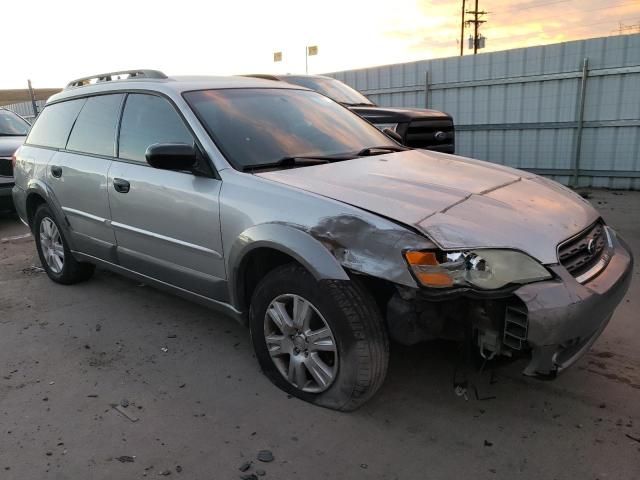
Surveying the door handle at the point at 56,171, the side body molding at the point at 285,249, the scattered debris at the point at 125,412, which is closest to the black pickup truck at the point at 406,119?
the door handle at the point at 56,171

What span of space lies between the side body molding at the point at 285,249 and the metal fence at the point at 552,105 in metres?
8.09

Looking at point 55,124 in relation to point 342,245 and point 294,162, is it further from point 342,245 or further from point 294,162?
point 342,245

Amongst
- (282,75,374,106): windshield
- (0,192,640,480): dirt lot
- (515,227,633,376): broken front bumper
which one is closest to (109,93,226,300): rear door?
(0,192,640,480): dirt lot

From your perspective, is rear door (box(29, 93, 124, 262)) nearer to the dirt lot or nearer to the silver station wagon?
the silver station wagon

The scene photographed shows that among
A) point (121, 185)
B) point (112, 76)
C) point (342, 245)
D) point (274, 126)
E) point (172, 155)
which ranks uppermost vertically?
point (112, 76)

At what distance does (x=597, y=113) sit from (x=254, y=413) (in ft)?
27.9

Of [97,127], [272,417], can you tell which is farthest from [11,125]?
[272,417]

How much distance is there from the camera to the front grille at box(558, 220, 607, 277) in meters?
2.49

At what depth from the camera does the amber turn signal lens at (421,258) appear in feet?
7.62

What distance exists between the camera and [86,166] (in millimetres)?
4078

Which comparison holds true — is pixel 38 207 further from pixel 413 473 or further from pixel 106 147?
pixel 413 473

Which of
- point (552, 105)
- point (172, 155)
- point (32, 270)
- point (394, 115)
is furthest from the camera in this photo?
point (552, 105)

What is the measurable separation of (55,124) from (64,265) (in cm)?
128

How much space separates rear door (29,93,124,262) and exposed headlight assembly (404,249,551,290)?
2.55m
